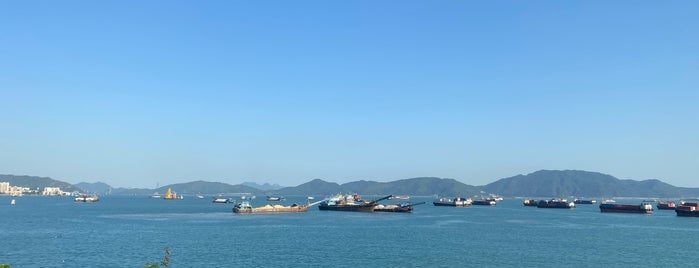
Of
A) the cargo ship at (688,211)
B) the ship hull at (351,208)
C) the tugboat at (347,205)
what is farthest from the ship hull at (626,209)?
the ship hull at (351,208)

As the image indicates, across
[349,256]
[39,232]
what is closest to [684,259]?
[349,256]

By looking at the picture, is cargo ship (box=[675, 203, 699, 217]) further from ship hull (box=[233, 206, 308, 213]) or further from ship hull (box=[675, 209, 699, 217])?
ship hull (box=[233, 206, 308, 213])

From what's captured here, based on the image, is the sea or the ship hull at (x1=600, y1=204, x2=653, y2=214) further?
the ship hull at (x1=600, y1=204, x2=653, y2=214)

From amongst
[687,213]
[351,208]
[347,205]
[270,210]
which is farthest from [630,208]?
[270,210]

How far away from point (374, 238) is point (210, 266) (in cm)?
2865

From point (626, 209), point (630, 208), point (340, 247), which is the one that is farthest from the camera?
point (630, 208)

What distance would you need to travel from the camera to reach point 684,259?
56.8 m

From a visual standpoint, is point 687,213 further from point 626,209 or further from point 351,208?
point 351,208

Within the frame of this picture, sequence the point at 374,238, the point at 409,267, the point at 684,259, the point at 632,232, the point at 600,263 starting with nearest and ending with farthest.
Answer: the point at 409,267 < the point at 600,263 < the point at 684,259 < the point at 374,238 < the point at 632,232

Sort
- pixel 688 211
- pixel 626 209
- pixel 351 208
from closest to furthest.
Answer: pixel 688 211
pixel 351 208
pixel 626 209

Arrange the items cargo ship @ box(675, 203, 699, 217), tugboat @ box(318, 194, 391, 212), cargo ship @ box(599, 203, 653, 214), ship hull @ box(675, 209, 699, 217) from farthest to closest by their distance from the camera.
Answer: cargo ship @ box(599, 203, 653, 214) → tugboat @ box(318, 194, 391, 212) → cargo ship @ box(675, 203, 699, 217) → ship hull @ box(675, 209, 699, 217)

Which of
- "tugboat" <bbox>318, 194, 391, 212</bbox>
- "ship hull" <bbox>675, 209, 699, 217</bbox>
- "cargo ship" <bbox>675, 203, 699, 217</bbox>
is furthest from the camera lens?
"tugboat" <bbox>318, 194, 391, 212</bbox>

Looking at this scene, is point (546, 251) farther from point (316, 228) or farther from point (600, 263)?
point (316, 228)

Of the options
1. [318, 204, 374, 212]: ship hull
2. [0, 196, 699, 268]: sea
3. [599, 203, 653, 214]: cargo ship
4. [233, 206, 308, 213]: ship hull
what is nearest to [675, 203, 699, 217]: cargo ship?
[599, 203, 653, 214]: cargo ship
